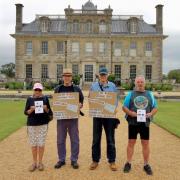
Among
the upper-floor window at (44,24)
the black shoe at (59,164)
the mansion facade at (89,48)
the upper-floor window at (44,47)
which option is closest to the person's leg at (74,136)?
the black shoe at (59,164)

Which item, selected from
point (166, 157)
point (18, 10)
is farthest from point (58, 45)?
point (166, 157)

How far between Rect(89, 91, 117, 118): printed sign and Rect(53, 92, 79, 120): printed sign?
0.30m

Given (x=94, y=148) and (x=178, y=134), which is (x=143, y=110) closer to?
(x=94, y=148)

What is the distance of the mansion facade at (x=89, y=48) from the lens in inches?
1934

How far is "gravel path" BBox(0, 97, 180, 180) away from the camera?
6559mm

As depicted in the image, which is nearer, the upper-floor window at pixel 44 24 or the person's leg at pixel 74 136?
the person's leg at pixel 74 136

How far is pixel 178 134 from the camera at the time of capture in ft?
37.3

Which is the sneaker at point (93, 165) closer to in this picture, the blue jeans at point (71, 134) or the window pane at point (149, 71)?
the blue jeans at point (71, 134)

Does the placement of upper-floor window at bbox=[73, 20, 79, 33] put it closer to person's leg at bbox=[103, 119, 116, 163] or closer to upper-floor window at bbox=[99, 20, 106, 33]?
upper-floor window at bbox=[99, 20, 106, 33]

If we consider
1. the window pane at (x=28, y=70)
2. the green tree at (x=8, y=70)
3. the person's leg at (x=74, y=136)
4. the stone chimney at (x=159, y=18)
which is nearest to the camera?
the person's leg at (x=74, y=136)

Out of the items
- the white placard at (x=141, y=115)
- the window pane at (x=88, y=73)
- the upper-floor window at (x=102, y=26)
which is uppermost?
the upper-floor window at (x=102, y=26)

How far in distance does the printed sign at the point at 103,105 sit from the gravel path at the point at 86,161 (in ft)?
3.18

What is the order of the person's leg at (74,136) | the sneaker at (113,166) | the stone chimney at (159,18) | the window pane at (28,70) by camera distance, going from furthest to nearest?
the window pane at (28,70)
the stone chimney at (159,18)
the person's leg at (74,136)
the sneaker at (113,166)

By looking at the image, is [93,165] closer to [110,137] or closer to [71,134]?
[110,137]
